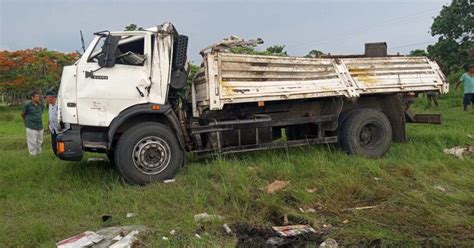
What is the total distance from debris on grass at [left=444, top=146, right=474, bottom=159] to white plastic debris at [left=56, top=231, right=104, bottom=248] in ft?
17.3

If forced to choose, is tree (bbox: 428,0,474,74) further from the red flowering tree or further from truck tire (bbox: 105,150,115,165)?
the red flowering tree

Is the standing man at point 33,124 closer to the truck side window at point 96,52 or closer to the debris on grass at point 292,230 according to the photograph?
the truck side window at point 96,52

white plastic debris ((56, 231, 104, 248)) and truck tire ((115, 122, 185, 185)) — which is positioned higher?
truck tire ((115, 122, 185, 185))

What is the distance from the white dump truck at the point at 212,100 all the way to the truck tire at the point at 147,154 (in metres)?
0.01

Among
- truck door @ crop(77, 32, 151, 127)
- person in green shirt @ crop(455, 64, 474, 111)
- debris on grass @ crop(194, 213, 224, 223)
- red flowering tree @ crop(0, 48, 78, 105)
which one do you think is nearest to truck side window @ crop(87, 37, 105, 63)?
truck door @ crop(77, 32, 151, 127)

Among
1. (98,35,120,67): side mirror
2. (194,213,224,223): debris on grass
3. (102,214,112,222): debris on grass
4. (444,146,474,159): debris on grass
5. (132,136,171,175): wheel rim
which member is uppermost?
(98,35,120,67): side mirror

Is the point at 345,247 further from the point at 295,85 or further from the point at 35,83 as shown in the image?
the point at 35,83

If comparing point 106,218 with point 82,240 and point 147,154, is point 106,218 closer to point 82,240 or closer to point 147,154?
point 82,240

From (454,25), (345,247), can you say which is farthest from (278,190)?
(454,25)

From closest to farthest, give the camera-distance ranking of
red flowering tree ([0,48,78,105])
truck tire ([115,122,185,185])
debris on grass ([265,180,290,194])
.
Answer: debris on grass ([265,180,290,194]) → truck tire ([115,122,185,185]) → red flowering tree ([0,48,78,105])

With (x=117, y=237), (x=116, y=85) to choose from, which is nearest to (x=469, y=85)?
(x=116, y=85)

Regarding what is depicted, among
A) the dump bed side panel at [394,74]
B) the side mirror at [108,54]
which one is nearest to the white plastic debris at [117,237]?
the side mirror at [108,54]

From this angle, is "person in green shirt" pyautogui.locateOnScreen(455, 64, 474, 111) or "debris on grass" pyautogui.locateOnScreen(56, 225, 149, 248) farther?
"person in green shirt" pyautogui.locateOnScreen(455, 64, 474, 111)

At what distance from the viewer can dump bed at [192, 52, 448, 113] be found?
6926mm
